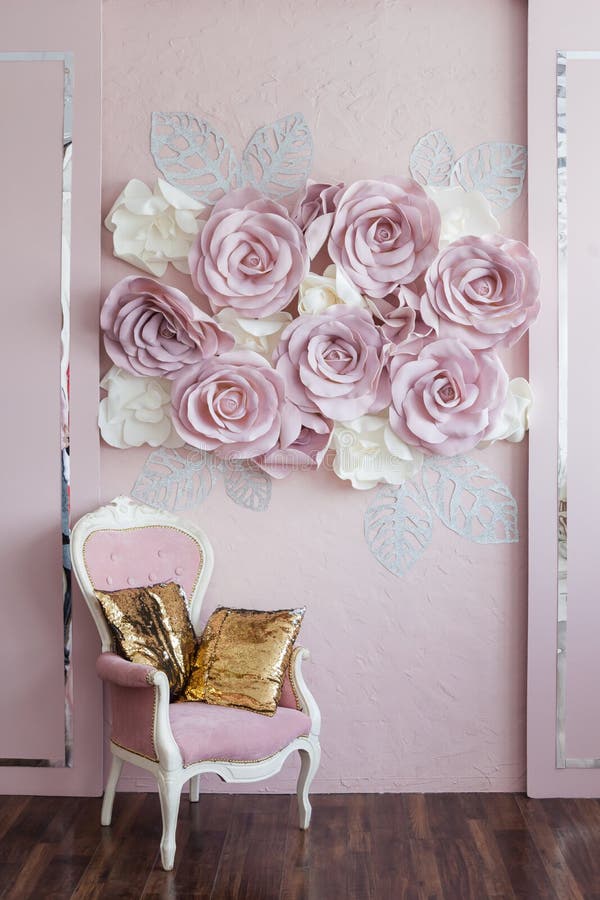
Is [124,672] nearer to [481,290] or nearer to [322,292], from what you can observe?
[322,292]

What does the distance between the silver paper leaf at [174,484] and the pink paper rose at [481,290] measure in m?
0.94

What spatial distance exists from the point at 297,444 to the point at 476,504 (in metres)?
0.66

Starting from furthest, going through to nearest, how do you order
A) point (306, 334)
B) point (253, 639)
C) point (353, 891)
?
point (306, 334) < point (253, 639) < point (353, 891)

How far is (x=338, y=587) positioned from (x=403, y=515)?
0.34m

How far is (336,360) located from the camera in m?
3.00

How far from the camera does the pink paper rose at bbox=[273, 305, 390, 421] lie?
297cm

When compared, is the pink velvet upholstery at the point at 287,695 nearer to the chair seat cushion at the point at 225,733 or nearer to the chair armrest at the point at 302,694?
the chair armrest at the point at 302,694

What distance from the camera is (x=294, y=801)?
304cm

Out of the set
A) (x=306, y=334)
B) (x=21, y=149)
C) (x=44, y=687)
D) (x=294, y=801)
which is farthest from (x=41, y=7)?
(x=294, y=801)

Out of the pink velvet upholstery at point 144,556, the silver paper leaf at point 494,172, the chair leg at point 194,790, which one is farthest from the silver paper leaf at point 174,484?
the silver paper leaf at point 494,172

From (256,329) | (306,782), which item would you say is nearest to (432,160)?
(256,329)

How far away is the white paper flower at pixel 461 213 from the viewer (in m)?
3.04

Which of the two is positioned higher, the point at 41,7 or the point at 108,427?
the point at 41,7

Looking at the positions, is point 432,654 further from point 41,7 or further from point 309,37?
point 41,7
